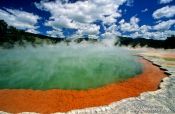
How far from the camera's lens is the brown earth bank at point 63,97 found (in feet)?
38.4

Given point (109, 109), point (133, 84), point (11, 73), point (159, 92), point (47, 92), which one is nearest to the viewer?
point (109, 109)

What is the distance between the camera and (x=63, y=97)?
45.2ft

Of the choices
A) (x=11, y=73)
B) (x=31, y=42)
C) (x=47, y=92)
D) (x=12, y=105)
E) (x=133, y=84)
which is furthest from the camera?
(x=31, y=42)

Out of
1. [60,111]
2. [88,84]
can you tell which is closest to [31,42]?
[88,84]

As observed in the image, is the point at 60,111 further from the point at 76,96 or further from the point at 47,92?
the point at 47,92

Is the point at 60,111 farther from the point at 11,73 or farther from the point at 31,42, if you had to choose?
the point at 31,42

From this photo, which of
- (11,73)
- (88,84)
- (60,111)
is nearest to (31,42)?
(11,73)

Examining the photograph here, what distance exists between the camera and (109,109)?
10.5 meters

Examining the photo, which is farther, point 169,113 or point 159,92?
point 159,92

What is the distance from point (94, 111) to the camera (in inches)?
407

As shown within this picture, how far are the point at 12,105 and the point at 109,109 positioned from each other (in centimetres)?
592

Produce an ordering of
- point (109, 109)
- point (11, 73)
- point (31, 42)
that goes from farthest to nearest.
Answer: point (31, 42) < point (11, 73) < point (109, 109)

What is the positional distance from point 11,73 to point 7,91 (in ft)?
23.5

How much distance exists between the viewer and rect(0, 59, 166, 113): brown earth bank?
11694mm
